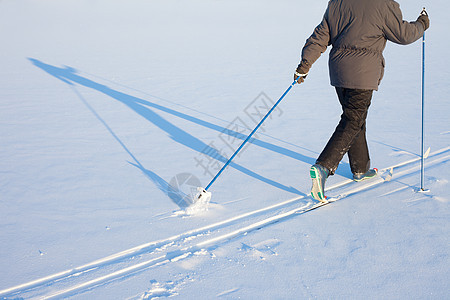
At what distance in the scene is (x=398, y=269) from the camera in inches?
94.3

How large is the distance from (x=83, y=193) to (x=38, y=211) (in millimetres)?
392

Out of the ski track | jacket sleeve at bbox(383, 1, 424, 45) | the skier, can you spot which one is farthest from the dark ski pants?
jacket sleeve at bbox(383, 1, 424, 45)

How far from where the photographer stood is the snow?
7.87 ft

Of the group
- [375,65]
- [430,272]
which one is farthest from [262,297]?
[375,65]

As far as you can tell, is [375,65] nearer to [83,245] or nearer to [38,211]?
[83,245]

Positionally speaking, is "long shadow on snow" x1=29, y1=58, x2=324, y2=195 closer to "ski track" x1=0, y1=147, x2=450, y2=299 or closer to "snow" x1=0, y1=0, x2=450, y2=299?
"snow" x1=0, y1=0, x2=450, y2=299

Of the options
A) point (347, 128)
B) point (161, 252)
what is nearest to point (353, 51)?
point (347, 128)

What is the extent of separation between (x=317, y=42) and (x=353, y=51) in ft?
0.88

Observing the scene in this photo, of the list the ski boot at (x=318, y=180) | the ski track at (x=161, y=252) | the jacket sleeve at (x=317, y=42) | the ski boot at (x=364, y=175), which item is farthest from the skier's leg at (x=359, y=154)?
the jacket sleeve at (x=317, y=42)

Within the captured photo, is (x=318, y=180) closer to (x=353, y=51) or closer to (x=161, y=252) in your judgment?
(x=353, y=51)

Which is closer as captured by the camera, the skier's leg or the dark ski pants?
the dark ski pants

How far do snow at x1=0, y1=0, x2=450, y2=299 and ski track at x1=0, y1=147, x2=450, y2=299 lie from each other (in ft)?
0.04

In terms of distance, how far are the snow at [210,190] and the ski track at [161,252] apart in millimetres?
12

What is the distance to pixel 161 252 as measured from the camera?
2.66 metres
